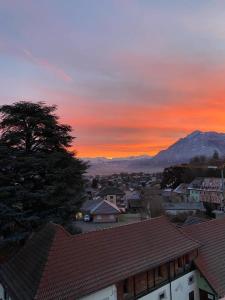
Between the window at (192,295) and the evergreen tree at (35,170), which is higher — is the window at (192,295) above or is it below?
below

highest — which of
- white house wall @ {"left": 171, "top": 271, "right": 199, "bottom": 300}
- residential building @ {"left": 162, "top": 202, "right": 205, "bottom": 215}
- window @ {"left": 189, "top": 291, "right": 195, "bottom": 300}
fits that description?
residential building @ {"left": 162, "top": 202, "right": 205, "bottom": 215}

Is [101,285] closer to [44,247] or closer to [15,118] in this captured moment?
[44,247]

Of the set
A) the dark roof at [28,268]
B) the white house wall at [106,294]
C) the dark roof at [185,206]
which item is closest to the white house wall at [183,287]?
the white house wall at [106,294]

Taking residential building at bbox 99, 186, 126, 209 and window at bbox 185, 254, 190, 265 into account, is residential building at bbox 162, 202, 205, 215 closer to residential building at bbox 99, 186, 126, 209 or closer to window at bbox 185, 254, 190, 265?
residential building at bbox 99, 186, 126, 209

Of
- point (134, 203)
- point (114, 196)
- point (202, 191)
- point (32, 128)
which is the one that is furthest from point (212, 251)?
point (114, 196)

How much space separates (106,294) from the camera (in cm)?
1689

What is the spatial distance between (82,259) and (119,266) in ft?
7.03

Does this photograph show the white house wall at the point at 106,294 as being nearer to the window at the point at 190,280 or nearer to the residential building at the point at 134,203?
the window at the point at 190,280

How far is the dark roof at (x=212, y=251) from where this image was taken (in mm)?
21453

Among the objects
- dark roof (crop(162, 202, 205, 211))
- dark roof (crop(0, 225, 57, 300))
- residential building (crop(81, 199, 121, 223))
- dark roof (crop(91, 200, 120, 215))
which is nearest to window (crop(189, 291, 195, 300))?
dark roof (crop(0, 225, 57, 300))

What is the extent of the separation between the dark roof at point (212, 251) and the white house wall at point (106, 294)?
7.37 m

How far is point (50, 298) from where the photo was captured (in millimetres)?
14500

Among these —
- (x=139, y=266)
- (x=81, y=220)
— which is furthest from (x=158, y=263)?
(x=81, y=220)

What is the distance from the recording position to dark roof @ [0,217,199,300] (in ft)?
50.9
